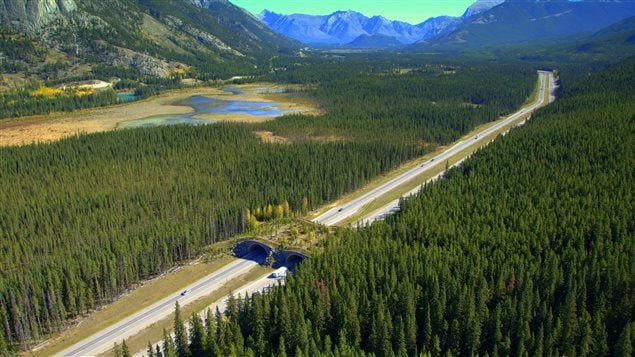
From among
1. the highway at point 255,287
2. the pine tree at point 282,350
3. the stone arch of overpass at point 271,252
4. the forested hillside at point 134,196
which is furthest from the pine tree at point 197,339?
the stone arch of overpass at point 271,252

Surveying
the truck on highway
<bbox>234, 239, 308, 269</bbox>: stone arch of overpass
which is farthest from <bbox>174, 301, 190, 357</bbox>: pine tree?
<bbox>234, 239, 308, 269</bbox>: stone arch of overpass

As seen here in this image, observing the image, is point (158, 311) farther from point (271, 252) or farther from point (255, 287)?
point (271, 252)

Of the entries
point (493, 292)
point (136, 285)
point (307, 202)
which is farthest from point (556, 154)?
point (136, 285)

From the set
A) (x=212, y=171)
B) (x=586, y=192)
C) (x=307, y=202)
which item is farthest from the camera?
(x=212, y=171)

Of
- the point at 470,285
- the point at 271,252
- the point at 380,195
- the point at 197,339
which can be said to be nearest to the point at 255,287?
the point at 271,252

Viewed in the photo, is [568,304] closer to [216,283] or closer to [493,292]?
[493,292]

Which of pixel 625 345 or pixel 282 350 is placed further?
pixel 282 350

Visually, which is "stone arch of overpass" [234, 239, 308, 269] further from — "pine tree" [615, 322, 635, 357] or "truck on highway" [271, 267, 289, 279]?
"pine tree" [615, 322, 635, 357]
